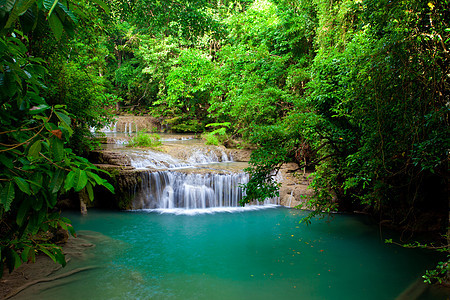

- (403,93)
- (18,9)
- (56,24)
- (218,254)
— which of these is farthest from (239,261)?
(18,9)

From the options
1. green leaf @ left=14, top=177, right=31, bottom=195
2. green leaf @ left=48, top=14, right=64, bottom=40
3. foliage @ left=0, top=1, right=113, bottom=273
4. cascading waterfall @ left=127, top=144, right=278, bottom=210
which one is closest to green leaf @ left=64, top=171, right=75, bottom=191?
foliage @ left=0, top=1, right=113, bottom=273

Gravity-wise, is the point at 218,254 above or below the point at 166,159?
below

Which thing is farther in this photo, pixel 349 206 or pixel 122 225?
pixel 349 206

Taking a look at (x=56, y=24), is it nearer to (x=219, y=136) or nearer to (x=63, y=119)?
(x=63, y=119)

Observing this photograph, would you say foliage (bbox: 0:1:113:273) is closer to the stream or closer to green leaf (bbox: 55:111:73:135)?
green leaf (bbox: 55:111:73:135)

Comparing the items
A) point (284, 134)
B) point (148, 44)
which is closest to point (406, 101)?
point (284, 134)

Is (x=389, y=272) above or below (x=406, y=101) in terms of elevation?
below

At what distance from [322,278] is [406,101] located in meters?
3.53

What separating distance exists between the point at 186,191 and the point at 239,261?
462cm

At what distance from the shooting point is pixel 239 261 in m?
6.14

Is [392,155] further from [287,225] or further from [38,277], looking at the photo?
[38,277]

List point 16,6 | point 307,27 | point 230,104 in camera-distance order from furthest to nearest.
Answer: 1. point 230,104
2. point 307,27
3. point 16,6

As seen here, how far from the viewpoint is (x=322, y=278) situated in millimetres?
5438

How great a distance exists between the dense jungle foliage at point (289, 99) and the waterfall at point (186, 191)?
100 inches
